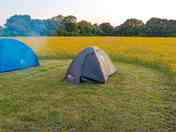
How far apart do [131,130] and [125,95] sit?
2200 mm

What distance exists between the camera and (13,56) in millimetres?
10703

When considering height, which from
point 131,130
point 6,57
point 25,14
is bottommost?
point 131,130

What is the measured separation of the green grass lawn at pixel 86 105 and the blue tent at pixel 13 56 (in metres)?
1.60

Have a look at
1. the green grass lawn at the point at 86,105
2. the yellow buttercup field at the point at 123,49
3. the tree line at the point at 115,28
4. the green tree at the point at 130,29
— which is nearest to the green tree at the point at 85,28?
the tree line at the point at 115,28

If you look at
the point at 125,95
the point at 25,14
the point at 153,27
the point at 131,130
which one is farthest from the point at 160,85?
the point at 153,27

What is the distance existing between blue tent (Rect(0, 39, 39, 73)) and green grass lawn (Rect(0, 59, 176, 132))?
1.60m

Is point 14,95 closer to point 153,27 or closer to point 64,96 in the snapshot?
point 64,96

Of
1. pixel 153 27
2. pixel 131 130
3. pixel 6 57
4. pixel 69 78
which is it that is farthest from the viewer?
pixel 153 27

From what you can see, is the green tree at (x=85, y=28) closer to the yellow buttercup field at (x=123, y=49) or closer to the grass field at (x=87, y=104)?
the yellow buttercup field at (x=123, y=49)

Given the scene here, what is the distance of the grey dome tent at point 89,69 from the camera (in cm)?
816

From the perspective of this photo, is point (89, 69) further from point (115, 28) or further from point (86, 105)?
point (115, 28)

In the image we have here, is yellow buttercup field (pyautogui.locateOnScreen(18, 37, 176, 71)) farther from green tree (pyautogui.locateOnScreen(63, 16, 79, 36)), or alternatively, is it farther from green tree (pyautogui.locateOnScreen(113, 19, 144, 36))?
green tree (pyautogui.locateOnScreen(113, 19, 144, 36))

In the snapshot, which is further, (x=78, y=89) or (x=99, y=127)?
(x=78, y=89)

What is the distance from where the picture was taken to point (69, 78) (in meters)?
8.40
